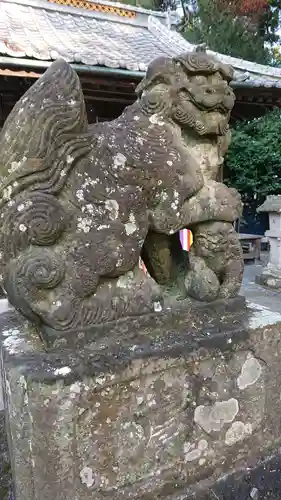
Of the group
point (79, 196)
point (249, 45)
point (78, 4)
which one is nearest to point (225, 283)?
point (79, 196)

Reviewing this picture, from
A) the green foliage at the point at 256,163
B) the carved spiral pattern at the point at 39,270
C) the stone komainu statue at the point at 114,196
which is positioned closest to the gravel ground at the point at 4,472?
the stone komainu statue at the point at 114,196

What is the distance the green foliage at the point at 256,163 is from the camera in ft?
26.6

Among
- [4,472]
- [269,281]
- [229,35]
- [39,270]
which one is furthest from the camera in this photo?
[229,35]

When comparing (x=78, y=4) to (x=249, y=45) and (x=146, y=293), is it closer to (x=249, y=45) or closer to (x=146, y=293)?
(x=146, y=293)

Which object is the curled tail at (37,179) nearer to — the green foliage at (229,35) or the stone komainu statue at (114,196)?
the stone komainu statue at (114,196)

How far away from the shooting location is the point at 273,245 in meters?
5.16

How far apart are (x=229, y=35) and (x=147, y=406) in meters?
14.5

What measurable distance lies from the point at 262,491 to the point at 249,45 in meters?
14.7

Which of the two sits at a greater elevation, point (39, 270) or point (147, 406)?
point (39, 270)

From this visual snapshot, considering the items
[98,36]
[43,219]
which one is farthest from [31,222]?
[98,36]

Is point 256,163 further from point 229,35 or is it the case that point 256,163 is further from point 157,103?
point 229,35

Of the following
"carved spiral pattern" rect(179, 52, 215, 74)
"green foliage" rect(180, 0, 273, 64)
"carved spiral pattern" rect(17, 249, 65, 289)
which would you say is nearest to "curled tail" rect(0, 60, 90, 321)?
"carved spiral pattern" rect(17, 249, 65, 289)

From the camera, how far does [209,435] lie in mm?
1395

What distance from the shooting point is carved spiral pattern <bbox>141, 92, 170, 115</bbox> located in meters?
1.40
